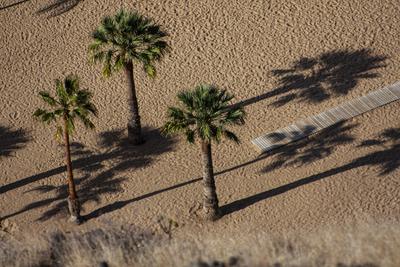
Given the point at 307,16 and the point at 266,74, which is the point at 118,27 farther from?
the point at 307,16

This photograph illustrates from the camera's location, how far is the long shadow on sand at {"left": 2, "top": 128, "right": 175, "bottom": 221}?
42.0 meters

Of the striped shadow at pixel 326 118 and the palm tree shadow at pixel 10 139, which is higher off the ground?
the palm tree shadow at pixel 10 139

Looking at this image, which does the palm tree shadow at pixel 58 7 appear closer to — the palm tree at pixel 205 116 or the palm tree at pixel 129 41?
the palm tree at pixel 129 41

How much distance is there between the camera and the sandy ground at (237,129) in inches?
1612

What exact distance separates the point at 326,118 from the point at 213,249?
34.3ft

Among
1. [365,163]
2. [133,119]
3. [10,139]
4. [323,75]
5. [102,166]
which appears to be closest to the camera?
[365,163]

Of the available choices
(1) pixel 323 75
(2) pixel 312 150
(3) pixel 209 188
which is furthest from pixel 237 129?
(1) pixel 323 75

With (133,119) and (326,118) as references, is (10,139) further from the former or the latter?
(326,118)

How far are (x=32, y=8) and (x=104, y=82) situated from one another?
25.5 feet

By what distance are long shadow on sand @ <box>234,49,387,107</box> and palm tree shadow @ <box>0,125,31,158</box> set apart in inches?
470

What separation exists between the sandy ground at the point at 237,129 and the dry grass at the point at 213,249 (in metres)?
0.78

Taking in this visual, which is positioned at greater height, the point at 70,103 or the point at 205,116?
the point at 70,103

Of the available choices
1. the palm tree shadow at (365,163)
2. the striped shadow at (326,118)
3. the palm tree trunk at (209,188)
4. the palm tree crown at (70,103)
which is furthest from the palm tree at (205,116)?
the striped shadow at (326,118)

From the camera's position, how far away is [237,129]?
147ft
